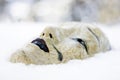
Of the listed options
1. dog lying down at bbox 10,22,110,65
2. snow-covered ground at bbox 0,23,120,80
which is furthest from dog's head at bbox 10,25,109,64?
snow-covered ground at bbox 0,23,120,80

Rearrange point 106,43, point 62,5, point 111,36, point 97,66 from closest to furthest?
point 97,66, point 106,43, point 111,36, point 62,5

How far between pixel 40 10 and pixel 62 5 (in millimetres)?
607

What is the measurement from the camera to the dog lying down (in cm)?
318

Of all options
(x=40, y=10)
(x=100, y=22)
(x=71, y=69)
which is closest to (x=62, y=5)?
(x=40, y=10)

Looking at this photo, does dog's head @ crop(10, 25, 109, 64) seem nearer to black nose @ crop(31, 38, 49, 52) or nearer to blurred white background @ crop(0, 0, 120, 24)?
black nose @ crop(31, 38, 49, 52)

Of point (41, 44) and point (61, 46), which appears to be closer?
point (41, 44)

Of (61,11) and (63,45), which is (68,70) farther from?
(61,11)

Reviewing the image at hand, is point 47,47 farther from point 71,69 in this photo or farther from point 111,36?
point 111,36

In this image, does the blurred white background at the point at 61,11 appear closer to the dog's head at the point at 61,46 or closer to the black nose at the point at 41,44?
the dog's head at the point at 61,46

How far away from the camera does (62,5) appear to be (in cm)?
814

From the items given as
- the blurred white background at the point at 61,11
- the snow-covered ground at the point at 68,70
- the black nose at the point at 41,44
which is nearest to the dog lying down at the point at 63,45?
the black nose at the point at 41,44

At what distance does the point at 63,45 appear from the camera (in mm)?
3449

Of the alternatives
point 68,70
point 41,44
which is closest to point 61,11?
point 41,44

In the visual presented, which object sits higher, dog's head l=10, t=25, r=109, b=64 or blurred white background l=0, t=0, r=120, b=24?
dog's head l=10, t=25, r=109, b=64
